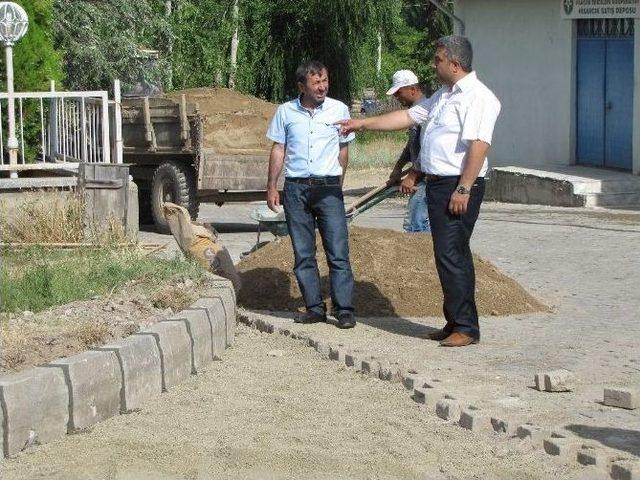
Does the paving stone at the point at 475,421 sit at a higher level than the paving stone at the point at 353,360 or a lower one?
lower

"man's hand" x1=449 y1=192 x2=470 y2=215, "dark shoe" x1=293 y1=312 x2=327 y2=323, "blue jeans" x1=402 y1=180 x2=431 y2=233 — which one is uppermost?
"man's hand" x1=449 y1=192 x2=470 y2=215

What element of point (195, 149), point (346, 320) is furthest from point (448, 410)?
point (195, 149)

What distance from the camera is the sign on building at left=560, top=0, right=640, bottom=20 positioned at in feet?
67.9

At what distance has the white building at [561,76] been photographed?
21250 mm

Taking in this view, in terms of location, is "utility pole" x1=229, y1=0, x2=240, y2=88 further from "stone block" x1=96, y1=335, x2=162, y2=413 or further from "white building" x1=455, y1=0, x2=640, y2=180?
"stone block" x1=96, y1=335, x2=162, y2=413

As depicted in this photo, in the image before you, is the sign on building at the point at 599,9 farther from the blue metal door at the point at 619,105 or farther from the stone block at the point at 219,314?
the stone block at the point at 219,314

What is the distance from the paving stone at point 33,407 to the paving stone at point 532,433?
2074mm

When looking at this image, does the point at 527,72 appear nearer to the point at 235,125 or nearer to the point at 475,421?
the point at 235,125

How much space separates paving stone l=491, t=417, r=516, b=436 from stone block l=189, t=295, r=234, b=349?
2.19 metres

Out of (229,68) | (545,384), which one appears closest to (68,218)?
(545,384)

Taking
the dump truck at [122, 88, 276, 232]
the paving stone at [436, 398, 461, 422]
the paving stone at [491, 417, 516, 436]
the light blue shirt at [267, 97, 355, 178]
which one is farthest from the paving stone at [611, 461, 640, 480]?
the dump truck at [122, 88, 276, 232]

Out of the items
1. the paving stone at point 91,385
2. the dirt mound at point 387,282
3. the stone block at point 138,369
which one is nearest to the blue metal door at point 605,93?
the dirt mound at point 387,282

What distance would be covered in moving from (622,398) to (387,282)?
144 inches

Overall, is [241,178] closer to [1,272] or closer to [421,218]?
[421,218]
